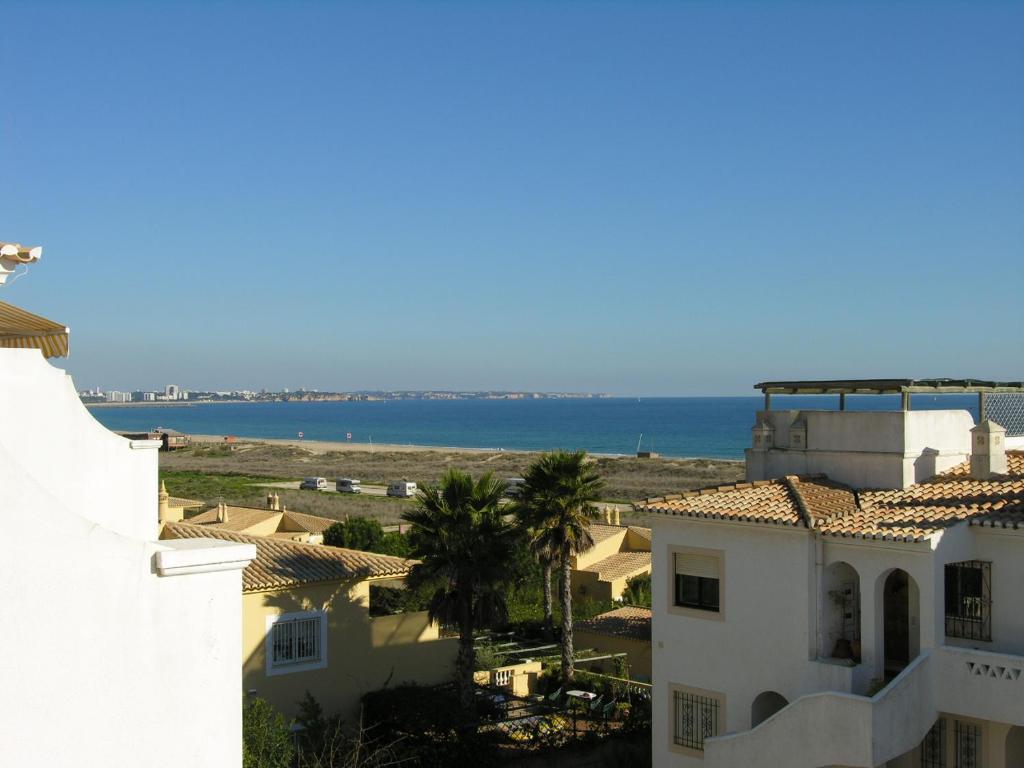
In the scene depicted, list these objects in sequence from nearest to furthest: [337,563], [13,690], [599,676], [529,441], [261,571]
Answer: [13,690] → [261,571] → [337,563] → [599,676] → [529,441]

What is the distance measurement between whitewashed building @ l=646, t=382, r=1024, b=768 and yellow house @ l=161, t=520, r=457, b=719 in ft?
23.5

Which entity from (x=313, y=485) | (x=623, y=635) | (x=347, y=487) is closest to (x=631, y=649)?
(x=623, y=635)

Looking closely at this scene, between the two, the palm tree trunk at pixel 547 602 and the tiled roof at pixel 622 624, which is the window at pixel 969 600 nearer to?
the tiled roof at pixel 622 624

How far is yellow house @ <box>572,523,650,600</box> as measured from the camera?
3616 centimetres

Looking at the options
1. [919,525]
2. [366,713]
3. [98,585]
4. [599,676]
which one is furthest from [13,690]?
[599,676]

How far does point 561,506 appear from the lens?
2784 centimetres

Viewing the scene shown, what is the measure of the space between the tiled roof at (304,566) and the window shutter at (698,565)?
767 cm

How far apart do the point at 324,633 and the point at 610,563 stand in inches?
717

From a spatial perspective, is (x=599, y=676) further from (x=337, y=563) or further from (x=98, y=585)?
(x=98, y=585)

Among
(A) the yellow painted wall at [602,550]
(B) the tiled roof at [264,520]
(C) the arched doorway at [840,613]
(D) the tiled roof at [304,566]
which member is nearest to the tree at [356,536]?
(B) the tiled roof at [264,520]

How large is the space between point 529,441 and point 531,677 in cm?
16593

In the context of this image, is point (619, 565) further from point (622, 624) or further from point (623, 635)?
point (623, 635)

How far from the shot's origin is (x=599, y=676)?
26.0 metres

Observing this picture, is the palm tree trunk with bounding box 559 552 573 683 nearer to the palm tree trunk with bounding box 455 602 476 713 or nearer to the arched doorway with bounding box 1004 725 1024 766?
the palm tree trunk with bounding box 455 602 476 713
